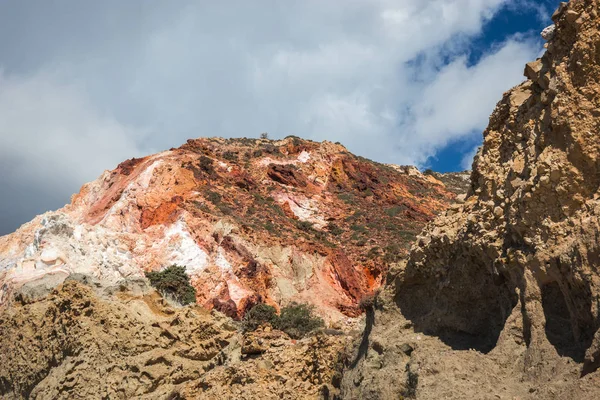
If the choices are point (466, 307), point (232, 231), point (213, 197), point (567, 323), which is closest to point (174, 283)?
point (232, 231)

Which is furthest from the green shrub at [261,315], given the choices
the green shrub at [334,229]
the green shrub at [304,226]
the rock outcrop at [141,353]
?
the green shrub at [334,229]

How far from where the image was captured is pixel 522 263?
5.17m

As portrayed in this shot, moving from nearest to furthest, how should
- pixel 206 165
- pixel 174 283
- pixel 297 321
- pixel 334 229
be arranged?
pixel 297 321 → pixel 174 283 → pixel 334 229 → pixel 206 165

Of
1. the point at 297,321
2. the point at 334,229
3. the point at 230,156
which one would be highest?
the point at 230,156

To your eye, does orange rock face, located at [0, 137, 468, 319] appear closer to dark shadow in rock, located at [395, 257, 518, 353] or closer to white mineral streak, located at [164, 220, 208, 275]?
white mineral streak, located at [164, 220, 208, 275]

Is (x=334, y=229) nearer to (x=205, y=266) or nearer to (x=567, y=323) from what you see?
(x=205, y=266)

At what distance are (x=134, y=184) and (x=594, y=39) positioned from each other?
29.1 meters

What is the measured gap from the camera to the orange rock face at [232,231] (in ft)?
74.1

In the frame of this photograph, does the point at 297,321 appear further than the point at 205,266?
No

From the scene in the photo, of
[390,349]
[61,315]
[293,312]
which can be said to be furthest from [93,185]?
[390,349]

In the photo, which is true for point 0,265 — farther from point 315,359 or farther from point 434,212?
point 434,212

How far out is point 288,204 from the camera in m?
37.4

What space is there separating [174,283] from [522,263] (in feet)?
63.0

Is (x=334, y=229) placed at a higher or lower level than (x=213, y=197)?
higher
